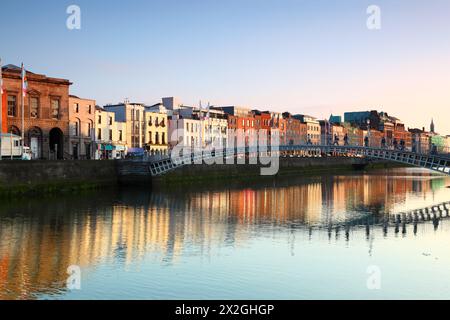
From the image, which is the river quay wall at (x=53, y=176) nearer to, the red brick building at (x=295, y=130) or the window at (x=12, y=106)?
the window at (x=12, y=106)

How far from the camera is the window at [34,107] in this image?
5209 cm

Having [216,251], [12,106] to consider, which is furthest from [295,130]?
[216,251]

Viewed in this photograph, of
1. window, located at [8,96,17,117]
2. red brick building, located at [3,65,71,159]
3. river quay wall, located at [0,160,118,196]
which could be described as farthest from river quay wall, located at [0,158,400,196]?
window, located at [8,96,17,117]

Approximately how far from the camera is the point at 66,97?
180 ft

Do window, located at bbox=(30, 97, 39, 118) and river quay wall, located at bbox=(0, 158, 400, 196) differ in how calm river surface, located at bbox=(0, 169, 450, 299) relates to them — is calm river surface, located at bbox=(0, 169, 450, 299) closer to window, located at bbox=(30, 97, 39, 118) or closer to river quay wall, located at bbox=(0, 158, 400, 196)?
river quay wall, located at bbox=(0, 158, 400, 196)

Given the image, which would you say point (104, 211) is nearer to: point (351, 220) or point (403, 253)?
point (351, 220)

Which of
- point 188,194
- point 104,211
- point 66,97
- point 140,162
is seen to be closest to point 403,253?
point 104,211

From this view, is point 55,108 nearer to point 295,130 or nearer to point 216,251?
point 216,251

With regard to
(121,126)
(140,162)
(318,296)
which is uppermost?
(121,126)

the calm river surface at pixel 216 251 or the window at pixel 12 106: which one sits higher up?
the window at pixel 12 106

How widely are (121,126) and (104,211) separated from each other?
136 ft

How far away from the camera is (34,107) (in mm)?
52469

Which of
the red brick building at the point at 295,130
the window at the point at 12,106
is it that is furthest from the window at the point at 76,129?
the red brick building at the point at 295,130

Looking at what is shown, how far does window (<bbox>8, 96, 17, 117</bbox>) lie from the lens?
50.4 meters
